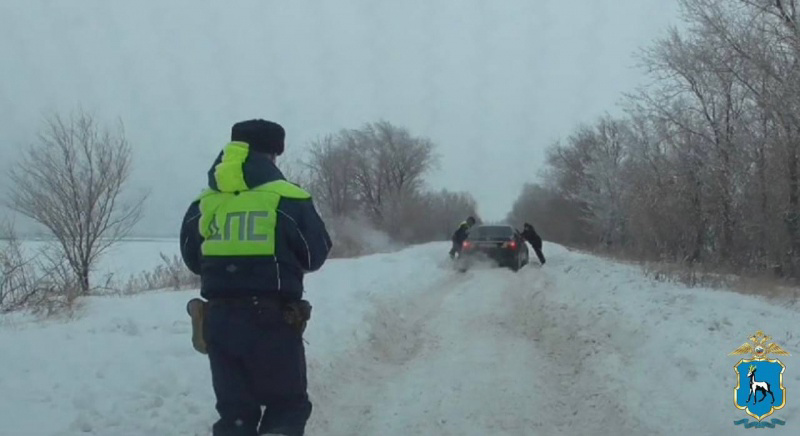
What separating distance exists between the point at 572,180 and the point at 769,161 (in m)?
58.1

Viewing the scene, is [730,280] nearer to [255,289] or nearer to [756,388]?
[756,388]

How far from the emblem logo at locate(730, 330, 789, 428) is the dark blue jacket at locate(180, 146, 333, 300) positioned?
12.1ft

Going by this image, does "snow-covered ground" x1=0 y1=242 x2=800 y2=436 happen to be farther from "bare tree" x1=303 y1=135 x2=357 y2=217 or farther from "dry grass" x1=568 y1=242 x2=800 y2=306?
"bare tree" x1=303 y1=135 x2=357 y2=217

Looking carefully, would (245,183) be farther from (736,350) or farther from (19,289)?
(19,289)

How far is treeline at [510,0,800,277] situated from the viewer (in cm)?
1919

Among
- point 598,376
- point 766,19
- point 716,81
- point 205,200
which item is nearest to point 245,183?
point 205,200

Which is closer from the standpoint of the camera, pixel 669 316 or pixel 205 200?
pixel 205 200

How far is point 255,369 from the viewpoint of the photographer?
11.8 ft

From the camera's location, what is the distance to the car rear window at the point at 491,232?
82.0 ft

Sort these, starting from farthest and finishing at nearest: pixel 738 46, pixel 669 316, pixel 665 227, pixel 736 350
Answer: pixel 665 227 → pixel 738 46 → pixel 669 316 → pixel 736 350

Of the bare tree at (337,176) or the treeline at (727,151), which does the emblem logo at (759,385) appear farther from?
the bare tree at (337,176)

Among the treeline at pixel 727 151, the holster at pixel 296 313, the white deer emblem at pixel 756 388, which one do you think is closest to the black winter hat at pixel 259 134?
the holster at pixel 296 313

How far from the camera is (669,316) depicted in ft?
33.3

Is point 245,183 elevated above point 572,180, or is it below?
below
